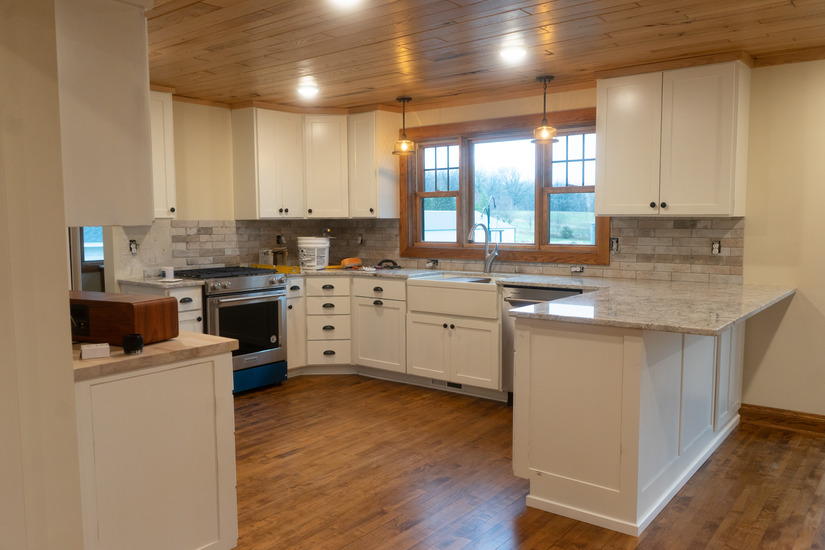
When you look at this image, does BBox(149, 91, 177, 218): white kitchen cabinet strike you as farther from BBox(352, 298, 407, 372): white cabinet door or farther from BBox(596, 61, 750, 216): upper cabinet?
BBox(596, 61, 750, 216): upper cabinet

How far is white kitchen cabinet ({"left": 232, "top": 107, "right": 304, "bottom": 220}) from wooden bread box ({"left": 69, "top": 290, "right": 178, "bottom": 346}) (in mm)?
3076

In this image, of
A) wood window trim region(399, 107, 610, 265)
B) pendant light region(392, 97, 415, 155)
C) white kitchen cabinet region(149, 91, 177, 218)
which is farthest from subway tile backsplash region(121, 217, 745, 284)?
pendant light region(392, 97, 415, 155)

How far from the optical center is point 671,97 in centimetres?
399

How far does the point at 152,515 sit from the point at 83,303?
79cm

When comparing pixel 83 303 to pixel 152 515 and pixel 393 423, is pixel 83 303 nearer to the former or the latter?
pixel 152 515

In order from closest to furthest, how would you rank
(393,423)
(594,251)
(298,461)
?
(298,461) → (393,423) → (594,251)

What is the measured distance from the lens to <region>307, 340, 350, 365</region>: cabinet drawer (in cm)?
533

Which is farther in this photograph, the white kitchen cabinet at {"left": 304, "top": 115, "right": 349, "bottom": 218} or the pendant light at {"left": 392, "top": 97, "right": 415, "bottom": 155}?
the white kitchen cabinet at {"left": 304, "top": 115, "right": 349, "bottom": 218}

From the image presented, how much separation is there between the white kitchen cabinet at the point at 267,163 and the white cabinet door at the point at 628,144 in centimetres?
257

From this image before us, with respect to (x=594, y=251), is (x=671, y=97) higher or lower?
higher

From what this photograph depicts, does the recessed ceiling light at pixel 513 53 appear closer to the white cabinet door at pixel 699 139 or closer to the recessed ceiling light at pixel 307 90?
the white cabinet door at pixel 699 139

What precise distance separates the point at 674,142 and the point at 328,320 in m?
2.94

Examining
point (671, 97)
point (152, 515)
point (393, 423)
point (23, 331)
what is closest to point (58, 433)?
point (23, 331)

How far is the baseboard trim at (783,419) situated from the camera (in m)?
3.98
